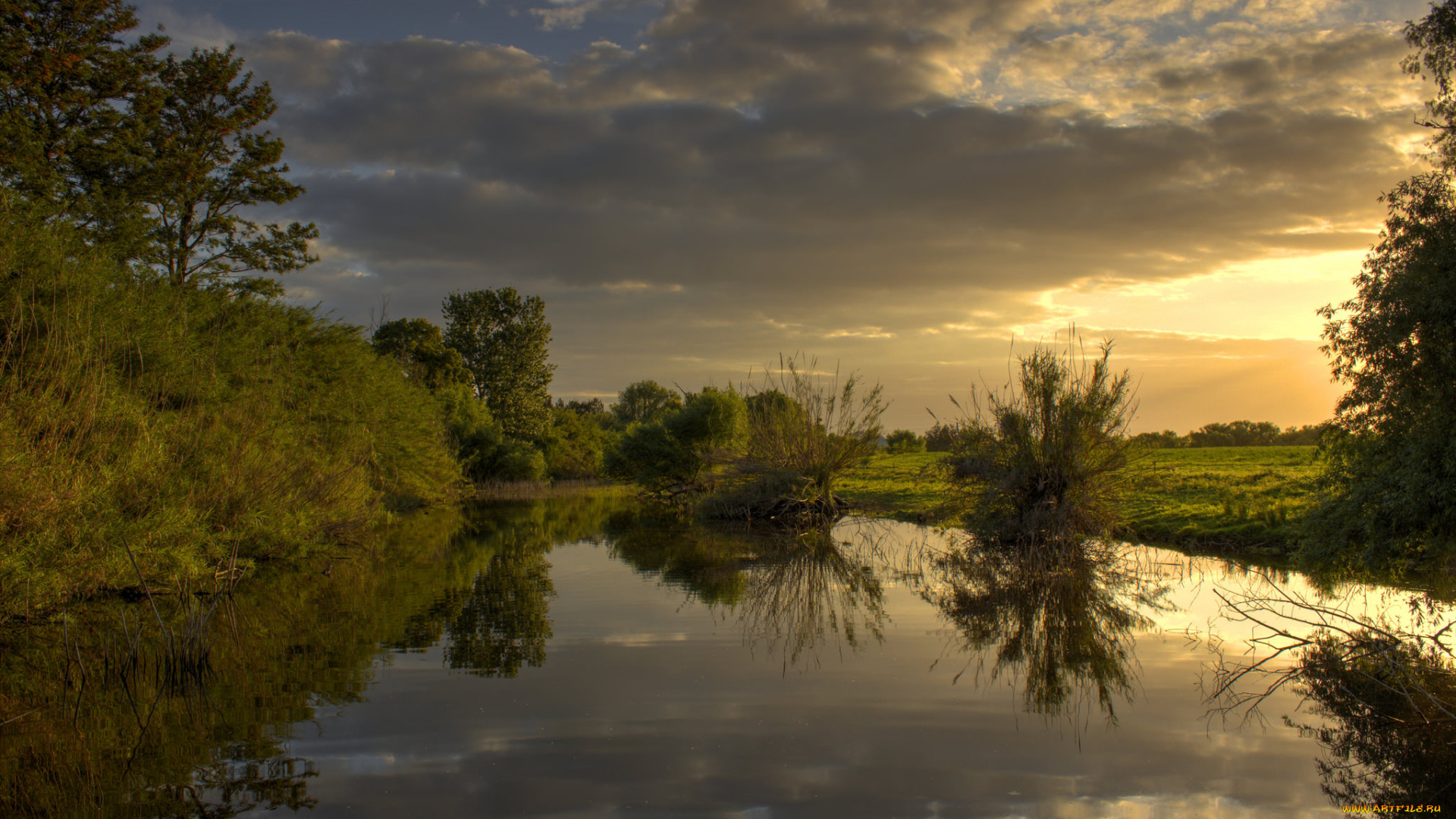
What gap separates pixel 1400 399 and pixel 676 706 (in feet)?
36.9

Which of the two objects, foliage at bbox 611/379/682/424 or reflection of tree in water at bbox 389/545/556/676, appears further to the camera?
foliage at bbox 611/379/682/424

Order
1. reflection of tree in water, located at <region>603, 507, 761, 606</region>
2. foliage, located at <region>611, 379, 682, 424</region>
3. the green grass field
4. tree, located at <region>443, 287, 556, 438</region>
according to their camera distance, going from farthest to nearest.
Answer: foliage, located at <region>611, 379, 682, 424</region> < tree, located at <region>443, 287, 556, 438</region> < the green grass field < reflection of tree in water, located at <region>603, 507, 761, 606</region>

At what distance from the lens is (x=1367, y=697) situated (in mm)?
7637

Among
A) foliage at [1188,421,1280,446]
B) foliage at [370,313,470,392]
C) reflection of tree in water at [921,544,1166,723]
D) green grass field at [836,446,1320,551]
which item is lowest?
reflection of tree in water at [921,544,1166,723]

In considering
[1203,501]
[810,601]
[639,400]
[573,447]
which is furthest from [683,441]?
[639,400]

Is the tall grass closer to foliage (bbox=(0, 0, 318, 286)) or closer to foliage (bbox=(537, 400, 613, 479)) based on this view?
foliage (bbox=(0, 0, 318, 286))

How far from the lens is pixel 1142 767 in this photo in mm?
6199

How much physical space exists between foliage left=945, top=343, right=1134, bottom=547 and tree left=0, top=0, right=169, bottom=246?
21.8 m

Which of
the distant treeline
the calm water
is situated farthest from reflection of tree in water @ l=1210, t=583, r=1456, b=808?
the distant treeline

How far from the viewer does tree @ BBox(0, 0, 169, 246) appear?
66.1 ft

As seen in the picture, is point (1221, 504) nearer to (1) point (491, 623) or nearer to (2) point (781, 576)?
(2) point (781, 576)

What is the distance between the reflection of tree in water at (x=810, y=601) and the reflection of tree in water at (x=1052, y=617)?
1164 millimetres

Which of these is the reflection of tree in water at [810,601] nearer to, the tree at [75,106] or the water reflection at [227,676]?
the water reflection at [227,676]

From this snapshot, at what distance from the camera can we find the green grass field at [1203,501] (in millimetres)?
18031
